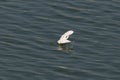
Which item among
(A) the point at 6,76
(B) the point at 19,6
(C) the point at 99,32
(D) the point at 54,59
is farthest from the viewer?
(B) the point at 19,6

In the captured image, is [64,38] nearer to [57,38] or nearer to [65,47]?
[65,47]

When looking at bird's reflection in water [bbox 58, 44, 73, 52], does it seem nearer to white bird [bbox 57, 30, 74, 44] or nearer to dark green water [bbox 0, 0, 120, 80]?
dark green water [bbox 0, 0, 120, 80]

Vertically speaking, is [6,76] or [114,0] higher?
[114,0]

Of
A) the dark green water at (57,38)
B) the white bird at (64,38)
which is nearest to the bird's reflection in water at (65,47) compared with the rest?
the dark green water at (57,38)

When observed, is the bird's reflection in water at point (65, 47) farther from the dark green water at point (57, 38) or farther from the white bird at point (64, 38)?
the white bird at point (64, 38)

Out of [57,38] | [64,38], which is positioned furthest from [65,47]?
[57,38]

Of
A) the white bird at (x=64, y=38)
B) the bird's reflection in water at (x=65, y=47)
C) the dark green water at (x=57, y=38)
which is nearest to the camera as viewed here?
the dark green water at (x=57, y=38)

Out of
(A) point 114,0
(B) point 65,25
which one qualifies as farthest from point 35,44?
(A) point 114,0

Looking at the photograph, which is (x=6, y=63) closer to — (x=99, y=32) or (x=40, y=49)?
(x=40, y=49)
